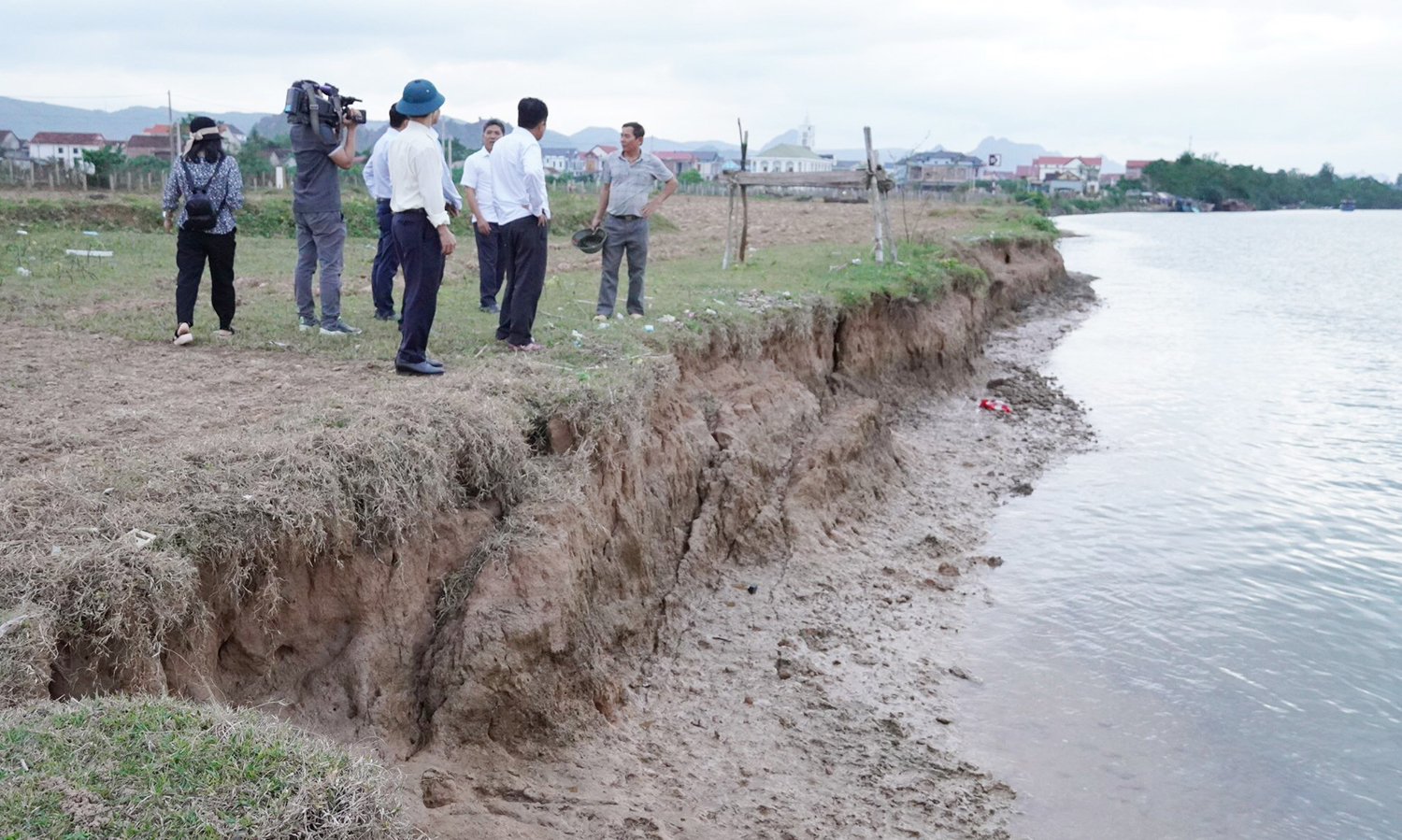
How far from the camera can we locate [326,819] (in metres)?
2.93

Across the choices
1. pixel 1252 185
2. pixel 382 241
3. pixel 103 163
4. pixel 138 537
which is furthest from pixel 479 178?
pixel 1252 185

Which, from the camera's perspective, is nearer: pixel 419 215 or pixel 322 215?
pixel 419 215

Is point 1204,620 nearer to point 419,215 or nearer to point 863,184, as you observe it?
point 419,215

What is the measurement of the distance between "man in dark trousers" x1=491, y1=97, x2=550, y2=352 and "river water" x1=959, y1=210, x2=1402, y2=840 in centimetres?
374

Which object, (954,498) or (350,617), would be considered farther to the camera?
(954,498)

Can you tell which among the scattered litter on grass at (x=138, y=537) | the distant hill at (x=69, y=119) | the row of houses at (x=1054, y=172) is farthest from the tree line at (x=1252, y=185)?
the distant hill at (x=69, y=119)

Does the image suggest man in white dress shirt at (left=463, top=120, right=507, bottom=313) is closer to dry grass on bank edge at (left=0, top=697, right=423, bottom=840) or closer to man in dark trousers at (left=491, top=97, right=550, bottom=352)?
man in dark trousers at (left=491, top=97, right=550, bottom=352)

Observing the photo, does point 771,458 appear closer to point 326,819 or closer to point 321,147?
point 321,147

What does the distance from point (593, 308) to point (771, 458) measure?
233cm

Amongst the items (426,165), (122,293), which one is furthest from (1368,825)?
(122,293)

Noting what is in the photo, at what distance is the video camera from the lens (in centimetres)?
748

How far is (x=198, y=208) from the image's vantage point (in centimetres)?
729

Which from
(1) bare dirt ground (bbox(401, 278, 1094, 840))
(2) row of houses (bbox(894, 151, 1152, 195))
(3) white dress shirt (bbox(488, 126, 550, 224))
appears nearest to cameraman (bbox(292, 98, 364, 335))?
(3) white dress shirt (bbox(488, 126, 550, 224))

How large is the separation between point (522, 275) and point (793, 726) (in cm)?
370
